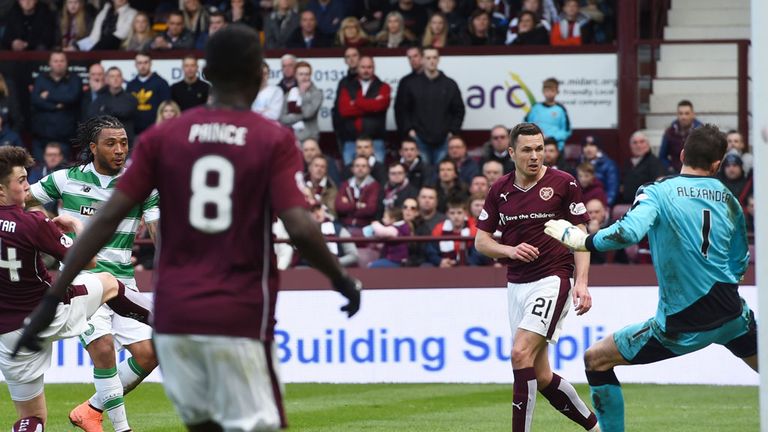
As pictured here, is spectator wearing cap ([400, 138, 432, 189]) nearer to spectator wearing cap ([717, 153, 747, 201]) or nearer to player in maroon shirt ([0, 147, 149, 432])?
spectator wearing cap ([717, 153, 747, 201])

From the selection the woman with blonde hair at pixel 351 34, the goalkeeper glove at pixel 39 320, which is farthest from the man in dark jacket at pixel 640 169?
the goalkeeper glove at pixel 39 320

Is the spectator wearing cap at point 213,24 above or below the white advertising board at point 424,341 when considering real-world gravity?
above

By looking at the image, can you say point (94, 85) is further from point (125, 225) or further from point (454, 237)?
point (125, 225)

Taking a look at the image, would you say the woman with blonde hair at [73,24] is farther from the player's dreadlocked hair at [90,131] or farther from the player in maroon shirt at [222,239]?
the player in maroon shirt at [222,239]

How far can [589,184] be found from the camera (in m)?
16.3

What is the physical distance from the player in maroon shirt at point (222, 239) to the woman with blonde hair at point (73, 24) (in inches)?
603

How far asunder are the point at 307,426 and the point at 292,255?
15.8 ft

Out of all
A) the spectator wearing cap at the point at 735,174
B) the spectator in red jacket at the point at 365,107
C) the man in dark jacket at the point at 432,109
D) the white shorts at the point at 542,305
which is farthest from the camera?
the spectator in red jacket at the point at 365,107

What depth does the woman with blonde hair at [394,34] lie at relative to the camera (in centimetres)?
1916

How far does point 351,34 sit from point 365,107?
147 cm

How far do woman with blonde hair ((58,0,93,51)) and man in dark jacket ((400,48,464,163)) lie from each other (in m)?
5.36

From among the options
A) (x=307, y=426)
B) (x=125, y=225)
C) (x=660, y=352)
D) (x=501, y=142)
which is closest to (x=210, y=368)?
(x=660, y=352)

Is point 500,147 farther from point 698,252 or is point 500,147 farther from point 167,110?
point 698,252

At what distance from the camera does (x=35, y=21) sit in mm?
20141
